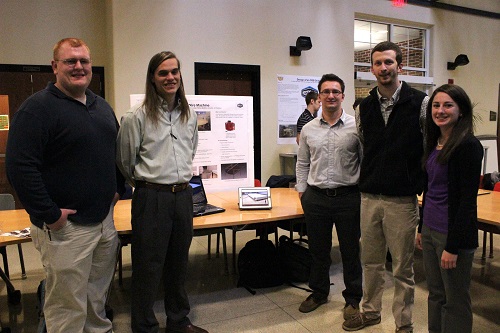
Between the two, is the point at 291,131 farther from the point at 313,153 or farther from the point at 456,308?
the point at 456,308

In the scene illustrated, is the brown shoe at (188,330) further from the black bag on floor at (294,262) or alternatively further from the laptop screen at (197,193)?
the black bag on floor at (294,262)

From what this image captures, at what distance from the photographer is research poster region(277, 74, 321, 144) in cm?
664

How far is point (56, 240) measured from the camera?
1.97m

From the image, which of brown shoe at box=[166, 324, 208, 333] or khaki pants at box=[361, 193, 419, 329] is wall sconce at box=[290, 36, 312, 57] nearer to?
khaki pants at box=[361, 193, 419, 329]

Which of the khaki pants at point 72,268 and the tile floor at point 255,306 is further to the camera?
the tile floor at point 255,306

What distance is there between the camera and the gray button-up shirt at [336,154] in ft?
8.87

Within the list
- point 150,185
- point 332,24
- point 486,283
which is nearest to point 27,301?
point 150,185

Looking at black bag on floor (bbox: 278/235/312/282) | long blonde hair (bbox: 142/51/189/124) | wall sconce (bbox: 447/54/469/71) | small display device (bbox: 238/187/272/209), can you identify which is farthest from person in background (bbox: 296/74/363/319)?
wall sconce (bbox: 447/54/469/71)

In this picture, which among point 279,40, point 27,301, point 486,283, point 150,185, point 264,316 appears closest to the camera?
point 150,185

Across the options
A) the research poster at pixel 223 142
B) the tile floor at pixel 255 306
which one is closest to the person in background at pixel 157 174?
the tile floor at pixel 255 306

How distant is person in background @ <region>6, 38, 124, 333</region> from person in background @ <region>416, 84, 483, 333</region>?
1.63 meters

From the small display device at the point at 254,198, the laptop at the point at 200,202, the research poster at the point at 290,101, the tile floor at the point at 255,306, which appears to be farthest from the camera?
the research poster at the point at 290,101

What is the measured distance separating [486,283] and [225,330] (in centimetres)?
231

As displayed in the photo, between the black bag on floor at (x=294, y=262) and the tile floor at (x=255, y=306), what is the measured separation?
12cm
